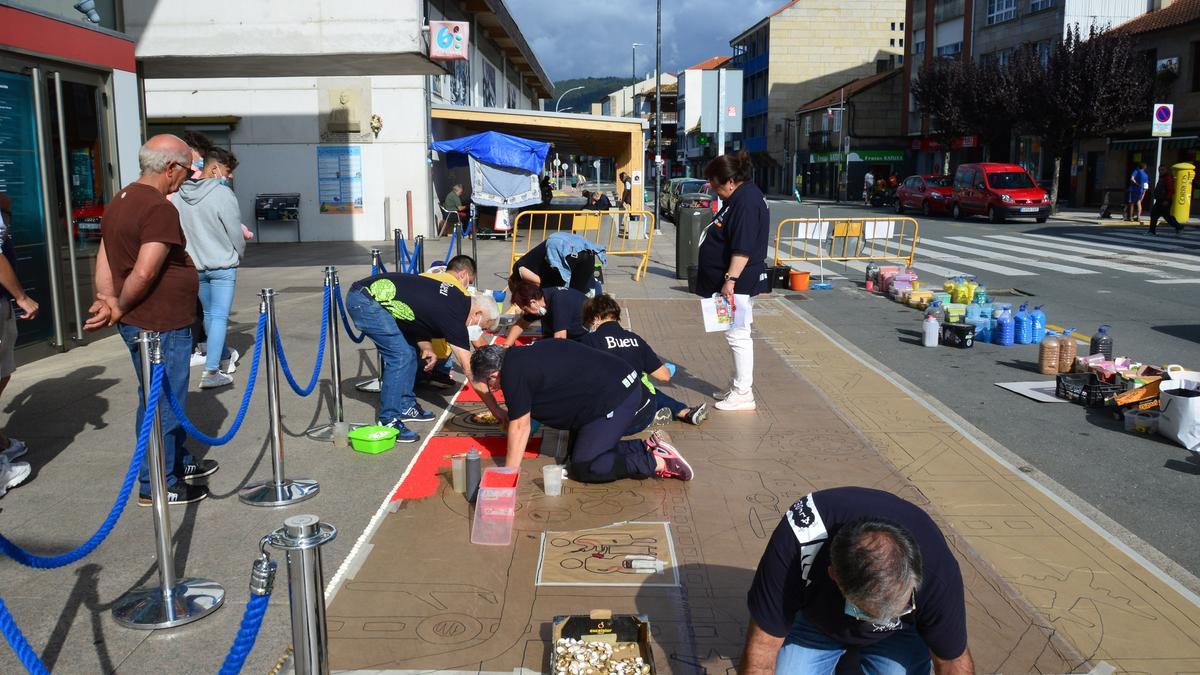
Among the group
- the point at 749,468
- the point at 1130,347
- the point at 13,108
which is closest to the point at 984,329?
the point at 1130,347

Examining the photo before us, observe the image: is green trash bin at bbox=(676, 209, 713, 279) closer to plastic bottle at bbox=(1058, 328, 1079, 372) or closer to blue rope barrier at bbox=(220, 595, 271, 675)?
plastic bottle at bbox=(1058, 328, 1079, 372)

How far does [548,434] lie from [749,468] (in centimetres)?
163

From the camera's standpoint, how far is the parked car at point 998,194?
2980cm

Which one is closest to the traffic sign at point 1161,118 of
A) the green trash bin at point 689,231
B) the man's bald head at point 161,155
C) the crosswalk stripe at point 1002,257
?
the crosswalk stripe at point 1002,257

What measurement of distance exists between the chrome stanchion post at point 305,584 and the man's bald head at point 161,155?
303 centimetres

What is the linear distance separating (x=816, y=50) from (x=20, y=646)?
81.2 m

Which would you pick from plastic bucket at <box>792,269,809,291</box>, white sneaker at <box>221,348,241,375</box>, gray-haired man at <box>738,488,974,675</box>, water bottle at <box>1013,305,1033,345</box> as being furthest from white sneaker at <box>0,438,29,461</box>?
plastic bucket at <box>792,269,809,291</box>

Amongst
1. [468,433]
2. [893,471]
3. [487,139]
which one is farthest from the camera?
[487,139]

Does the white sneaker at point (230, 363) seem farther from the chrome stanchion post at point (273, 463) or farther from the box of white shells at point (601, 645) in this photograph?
the box of white shells at point (601, 645)

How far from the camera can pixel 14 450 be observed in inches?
237

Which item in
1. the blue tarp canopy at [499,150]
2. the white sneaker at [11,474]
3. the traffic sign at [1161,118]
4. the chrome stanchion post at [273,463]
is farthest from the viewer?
the traffic sign at [1161,118]

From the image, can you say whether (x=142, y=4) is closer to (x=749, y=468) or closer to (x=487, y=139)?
(x=749, y=468)

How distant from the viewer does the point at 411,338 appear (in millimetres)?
7008

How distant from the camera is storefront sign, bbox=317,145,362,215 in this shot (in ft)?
76.1
